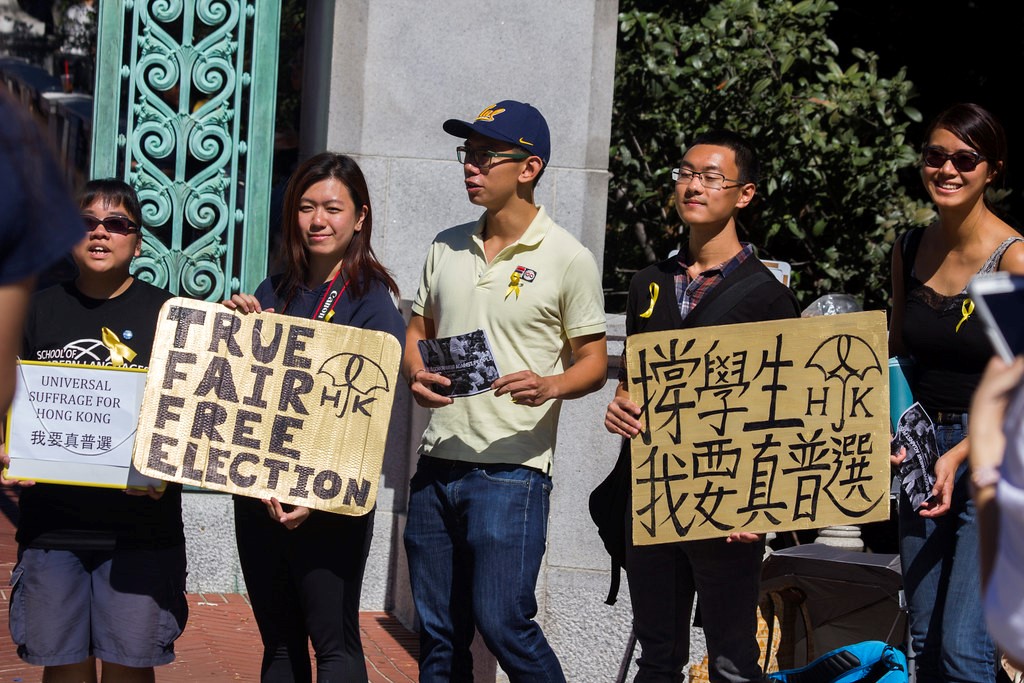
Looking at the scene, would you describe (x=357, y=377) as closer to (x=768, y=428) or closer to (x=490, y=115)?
(x=490, y=115)

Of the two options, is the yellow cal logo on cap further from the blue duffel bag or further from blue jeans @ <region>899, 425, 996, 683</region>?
the blue duffel bag

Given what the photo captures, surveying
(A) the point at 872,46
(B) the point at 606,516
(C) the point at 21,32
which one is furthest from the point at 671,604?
(C) the point at 21,32

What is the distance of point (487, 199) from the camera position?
429 centimetres

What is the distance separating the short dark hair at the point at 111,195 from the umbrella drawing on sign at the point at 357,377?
0.83 meters

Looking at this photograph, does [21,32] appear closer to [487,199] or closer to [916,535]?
[487,199]

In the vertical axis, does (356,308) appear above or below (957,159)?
below

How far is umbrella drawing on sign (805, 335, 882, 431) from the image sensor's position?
4.04 metres

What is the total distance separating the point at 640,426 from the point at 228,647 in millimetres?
2634

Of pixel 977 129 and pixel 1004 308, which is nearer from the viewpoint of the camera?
pixel 1004 308

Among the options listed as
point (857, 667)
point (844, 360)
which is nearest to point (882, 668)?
point (857, 667)

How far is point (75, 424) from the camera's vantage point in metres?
4.13

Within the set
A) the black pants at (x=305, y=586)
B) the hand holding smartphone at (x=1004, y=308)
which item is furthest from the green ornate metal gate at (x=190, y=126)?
the hand holding smartphone at (x=1004, y=308)

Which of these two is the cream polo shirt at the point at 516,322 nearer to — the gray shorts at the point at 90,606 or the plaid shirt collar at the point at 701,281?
the plaid shirt collar at the point at 701,281

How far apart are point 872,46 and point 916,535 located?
6.90 metres
